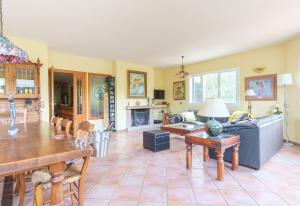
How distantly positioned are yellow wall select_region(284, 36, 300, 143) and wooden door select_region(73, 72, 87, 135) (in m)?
5.95

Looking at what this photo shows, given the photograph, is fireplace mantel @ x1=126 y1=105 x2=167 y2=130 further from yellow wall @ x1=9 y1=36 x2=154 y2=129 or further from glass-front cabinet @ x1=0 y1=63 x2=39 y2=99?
glass-front cabinet @ x1=0 y1=63 x2=39 y2=99

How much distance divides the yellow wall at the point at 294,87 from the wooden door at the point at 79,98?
234 inches

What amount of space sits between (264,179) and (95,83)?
558cm

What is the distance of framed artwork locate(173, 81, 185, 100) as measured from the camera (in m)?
7.77

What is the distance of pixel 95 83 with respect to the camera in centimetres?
653

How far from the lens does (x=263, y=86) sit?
5.24 meters

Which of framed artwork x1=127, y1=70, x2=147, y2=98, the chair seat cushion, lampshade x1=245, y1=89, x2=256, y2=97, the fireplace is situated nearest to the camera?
the chair seat cushion

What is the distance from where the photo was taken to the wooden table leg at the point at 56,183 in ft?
4.51

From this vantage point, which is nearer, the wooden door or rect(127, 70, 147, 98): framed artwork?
the wooden door

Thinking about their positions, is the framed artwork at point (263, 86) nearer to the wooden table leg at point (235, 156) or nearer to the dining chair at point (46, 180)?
the wooden table leg at point (235, 156)

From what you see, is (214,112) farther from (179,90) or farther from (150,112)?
(179,90)

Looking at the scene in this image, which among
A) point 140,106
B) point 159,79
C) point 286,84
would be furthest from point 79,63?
point 286,84

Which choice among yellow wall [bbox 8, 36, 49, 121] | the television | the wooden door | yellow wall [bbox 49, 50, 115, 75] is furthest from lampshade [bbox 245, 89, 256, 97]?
yellow wall [bbox 8, 36, 49, 121]

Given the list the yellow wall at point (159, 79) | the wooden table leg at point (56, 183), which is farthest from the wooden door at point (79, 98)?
the wooden table leg at point (56, 183)
